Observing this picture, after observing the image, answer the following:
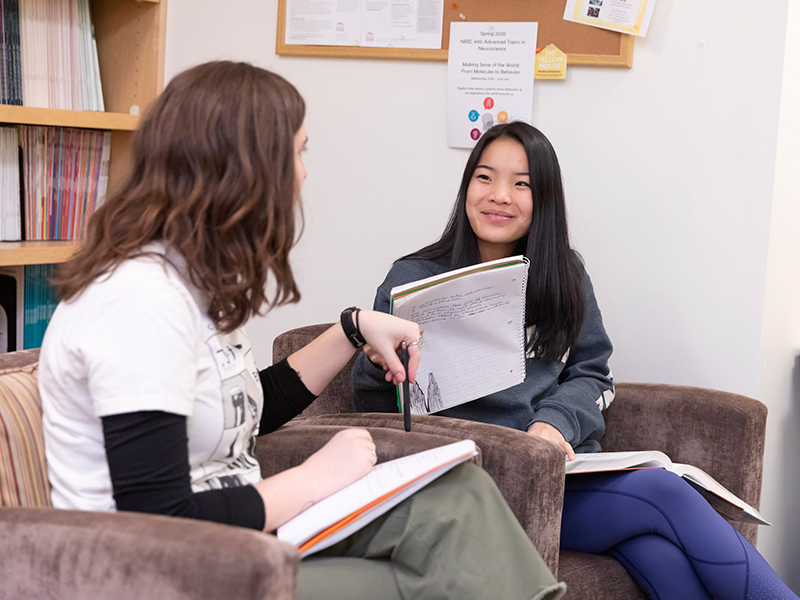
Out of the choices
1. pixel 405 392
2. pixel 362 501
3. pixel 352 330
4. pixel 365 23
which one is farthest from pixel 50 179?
pixel 362 501

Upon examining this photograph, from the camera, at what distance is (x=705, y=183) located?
1.84m

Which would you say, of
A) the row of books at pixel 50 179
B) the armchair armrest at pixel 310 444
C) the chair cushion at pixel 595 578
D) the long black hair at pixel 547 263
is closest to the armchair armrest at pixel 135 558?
the armchair armrest at pixel 310 444

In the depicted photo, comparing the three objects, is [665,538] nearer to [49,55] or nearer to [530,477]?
[530,477]

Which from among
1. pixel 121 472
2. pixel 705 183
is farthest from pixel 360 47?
pixel 121 472

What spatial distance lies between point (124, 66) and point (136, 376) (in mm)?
1478

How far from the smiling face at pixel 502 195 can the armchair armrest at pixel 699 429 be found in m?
0.47

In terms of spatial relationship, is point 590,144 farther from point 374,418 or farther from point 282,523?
point 282,523

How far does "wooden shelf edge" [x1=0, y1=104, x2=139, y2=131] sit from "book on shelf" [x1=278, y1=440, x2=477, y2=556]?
1.04 meters

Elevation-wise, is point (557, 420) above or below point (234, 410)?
below

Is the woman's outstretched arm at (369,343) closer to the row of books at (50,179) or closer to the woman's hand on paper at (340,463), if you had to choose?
the woman's hand on paper at (340,463)

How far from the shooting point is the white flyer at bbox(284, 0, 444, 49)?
198cm

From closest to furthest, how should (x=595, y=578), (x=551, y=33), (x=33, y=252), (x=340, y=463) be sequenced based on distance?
1. (x=340, y=463)
2. (x=595, y=578)
3. (x=33, y=252)
4. (x=551, y=33)

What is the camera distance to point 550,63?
191cm

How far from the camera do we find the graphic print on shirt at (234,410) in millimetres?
968
